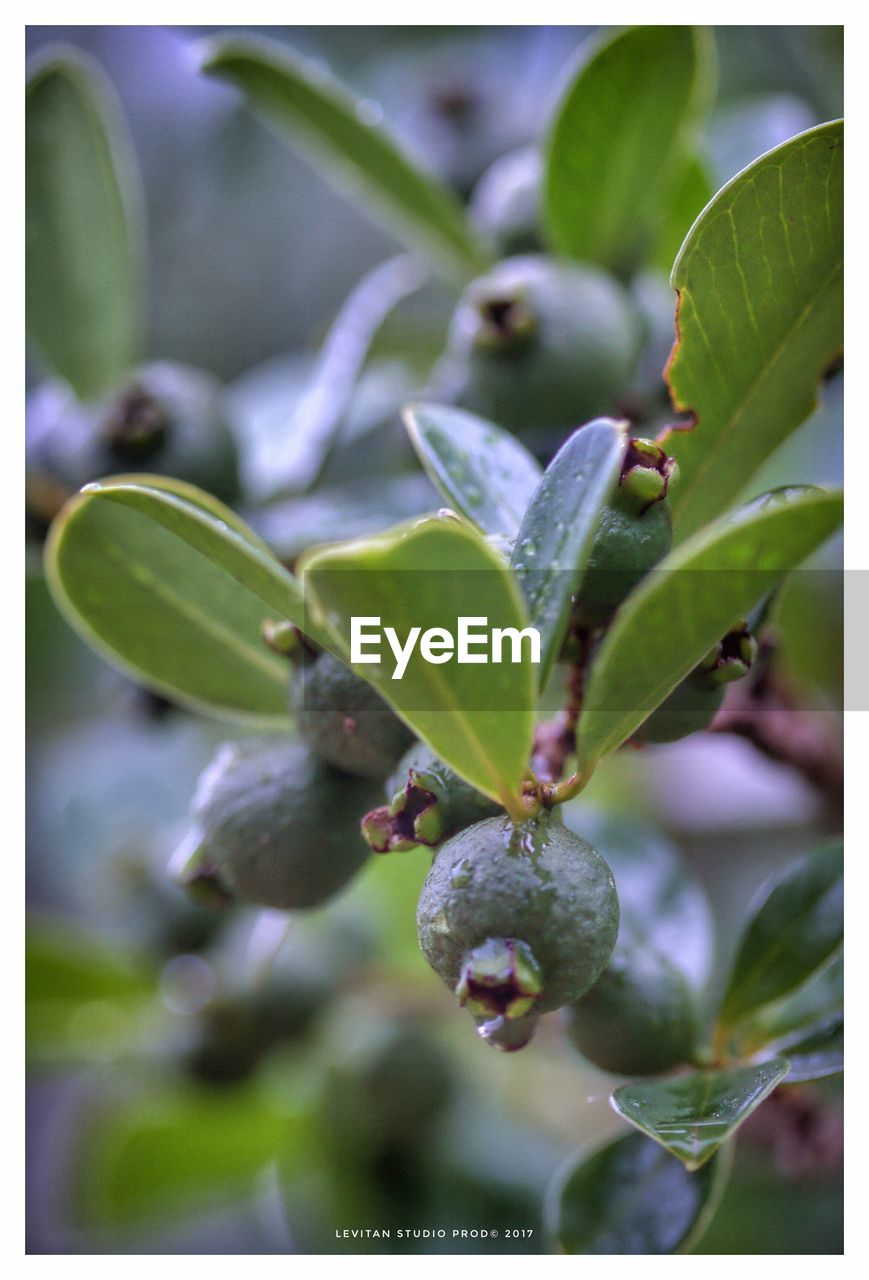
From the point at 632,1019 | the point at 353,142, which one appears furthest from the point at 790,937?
the point at 353,142

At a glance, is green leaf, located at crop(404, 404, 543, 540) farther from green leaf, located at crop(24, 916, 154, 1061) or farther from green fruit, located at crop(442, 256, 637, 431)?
green leaf, located at crop(24, 916, 154, 1061)

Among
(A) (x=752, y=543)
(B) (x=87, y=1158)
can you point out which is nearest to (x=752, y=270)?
(A) (x=752, y=543)

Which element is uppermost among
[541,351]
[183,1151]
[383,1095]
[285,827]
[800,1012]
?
[541,351]

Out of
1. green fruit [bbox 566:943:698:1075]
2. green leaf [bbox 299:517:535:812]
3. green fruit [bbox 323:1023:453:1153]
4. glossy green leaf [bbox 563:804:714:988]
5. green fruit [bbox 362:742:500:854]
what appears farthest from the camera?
green fruit [bbox 323:1023:453:1153]

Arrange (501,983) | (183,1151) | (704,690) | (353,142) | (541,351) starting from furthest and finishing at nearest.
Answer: (183,1151), (353,142), (541,351), (704,690), (501,983)

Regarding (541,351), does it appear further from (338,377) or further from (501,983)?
(501,983)

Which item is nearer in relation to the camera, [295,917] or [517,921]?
[517,921]

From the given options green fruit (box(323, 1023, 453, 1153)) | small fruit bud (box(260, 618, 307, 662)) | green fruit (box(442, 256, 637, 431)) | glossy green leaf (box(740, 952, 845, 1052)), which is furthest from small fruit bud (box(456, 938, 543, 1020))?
green fruit (box(323, 1023, 453, 1153))

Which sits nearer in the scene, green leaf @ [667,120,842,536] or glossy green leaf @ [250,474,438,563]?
green leaf @ [667,120,842,536]
